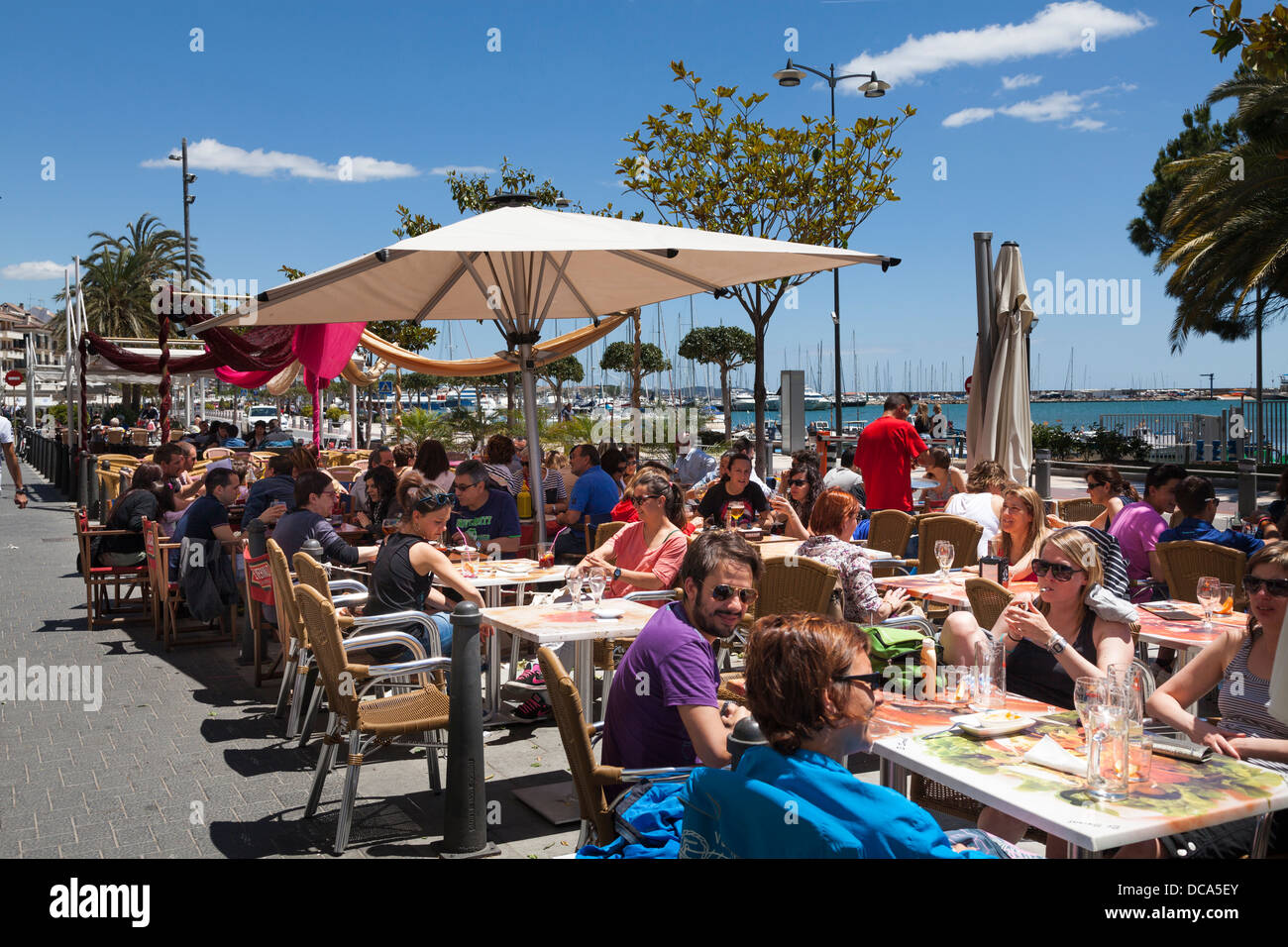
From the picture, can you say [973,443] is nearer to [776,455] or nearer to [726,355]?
[776,455]

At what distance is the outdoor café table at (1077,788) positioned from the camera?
A: 7.57 feet

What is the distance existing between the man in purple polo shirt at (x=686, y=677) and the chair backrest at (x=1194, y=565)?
3.58 metres

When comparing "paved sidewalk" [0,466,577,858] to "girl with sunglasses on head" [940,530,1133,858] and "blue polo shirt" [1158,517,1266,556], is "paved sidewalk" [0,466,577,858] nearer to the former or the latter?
"girl with sunglasses on head" [940,530,1133,858]

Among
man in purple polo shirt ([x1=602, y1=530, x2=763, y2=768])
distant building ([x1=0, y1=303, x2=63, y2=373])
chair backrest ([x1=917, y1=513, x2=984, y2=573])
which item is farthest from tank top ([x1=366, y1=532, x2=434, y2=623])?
distant building ([x1=0, y1=303, x2=63, y2=373])

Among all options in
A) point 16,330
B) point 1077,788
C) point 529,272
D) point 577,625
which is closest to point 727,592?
point 1077,788

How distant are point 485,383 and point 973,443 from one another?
34.1 metres

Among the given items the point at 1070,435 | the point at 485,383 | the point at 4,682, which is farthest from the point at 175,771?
the point at 485,383

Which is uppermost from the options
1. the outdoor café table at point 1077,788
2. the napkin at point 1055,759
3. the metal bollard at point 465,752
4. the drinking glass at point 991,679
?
the drinking glass at point 991,679

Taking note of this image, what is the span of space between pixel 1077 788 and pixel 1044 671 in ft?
4.29

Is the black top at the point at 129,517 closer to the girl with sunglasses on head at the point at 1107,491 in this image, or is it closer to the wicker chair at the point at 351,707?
the wicker chair at the point at 351,707

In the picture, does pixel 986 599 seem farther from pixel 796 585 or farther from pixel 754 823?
pixel 754 823

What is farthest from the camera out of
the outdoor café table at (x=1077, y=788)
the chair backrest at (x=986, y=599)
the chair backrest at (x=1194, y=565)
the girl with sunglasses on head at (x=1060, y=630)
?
the chair backrest at (x=1194, y=565)

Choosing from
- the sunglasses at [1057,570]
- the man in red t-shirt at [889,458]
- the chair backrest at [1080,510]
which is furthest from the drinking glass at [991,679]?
the man in red t-shirt at [889,458]

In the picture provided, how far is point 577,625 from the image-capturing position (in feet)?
15.0
